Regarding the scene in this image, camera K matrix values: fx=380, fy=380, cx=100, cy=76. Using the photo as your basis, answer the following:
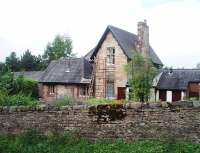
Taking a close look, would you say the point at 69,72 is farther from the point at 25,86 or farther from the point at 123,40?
the point at 123,40

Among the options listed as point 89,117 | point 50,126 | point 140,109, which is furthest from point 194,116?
point 50,126

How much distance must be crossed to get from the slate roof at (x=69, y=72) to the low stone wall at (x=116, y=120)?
2323cm

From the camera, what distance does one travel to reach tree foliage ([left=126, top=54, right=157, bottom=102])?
28.8 metres

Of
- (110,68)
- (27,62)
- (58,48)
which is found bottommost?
(110,68)

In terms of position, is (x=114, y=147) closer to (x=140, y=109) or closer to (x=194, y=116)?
(x=140, y=109)

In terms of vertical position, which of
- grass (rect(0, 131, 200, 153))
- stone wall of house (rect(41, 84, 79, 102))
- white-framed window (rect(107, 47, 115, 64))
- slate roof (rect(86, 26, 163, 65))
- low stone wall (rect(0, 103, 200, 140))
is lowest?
grass (rect(0, 131, 200, 153))

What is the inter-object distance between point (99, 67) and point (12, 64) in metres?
36.6

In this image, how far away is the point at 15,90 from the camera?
31531 millimetres

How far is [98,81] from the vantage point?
115 feet

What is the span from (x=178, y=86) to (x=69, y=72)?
11.5 meters

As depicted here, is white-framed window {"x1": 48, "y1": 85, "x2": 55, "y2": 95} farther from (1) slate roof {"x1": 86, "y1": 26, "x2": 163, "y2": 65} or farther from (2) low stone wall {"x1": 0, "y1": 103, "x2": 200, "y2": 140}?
(2) low stone wall {"x1": 0, "y1": 103, "x2": 200, "y2": 140}

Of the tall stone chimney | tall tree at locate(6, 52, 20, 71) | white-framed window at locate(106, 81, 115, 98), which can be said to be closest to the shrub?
white-framed window at locate(106, 81, 115, 98)

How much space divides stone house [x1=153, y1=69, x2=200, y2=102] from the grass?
2103cm

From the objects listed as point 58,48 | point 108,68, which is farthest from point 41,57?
point 108,68
